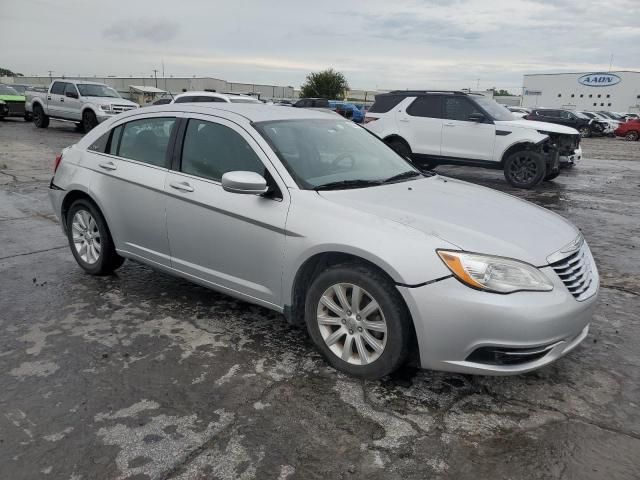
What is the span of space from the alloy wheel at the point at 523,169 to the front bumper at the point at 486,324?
8.15 m

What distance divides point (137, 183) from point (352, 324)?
2.20 metres

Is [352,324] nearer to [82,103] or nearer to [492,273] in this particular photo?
[492,273]

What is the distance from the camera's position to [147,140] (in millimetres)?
4477

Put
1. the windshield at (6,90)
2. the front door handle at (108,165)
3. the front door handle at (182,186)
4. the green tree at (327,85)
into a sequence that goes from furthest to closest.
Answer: the green tree at (327,85) → the windshield at (6,90) → the front door handle at (108,165) → the front door handle at (182,186)

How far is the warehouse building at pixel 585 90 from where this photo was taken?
7081 cm

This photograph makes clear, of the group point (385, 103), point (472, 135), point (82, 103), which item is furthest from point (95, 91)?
point (472, 135)

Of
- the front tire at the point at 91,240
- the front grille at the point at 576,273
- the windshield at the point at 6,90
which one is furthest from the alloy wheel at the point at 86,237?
the windshield at the point at 6,90

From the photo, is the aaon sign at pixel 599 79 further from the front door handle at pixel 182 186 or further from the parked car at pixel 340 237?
the front door handle at pixel 182 186

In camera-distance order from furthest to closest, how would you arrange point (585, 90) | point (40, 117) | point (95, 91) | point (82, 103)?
point (585, 90) < point (40, 117) < point (95, 91) < point (82, 103)

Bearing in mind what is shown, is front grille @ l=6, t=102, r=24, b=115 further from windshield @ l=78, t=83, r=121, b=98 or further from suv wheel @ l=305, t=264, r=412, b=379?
suv wheel @ l=305, t=264, r=412, b=379

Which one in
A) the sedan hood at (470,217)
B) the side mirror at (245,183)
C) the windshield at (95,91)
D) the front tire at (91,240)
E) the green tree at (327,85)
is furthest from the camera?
the green tree at (327,85)

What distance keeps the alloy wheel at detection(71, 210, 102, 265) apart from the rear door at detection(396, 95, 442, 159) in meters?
7.90

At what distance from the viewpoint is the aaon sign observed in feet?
236

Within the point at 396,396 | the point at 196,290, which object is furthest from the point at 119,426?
the point at 196,290
